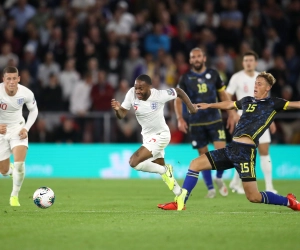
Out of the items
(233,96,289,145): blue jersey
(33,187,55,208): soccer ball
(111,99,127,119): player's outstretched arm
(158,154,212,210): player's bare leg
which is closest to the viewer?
(233,96,289,145): blue jersey

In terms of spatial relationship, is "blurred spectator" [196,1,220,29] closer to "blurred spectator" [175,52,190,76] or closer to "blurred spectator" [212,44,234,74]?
"blurred spectator" [212,44,234,74]

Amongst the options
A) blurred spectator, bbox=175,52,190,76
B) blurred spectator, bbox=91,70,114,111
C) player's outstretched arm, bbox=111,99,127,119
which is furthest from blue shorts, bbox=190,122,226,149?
blurred spectator, bbox=175,52,190,76

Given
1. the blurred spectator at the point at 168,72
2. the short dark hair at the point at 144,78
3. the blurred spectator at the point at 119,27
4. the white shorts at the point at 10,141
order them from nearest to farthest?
the short dark hair at the point at 144,78 → the white shorts at the point at 10,141 → the blurred spectator at the point at 168,72 → the blurred spectator at the point at 119,27

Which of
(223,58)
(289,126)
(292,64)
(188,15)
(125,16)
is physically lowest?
(289,126)

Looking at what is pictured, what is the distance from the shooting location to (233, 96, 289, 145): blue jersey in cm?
1045

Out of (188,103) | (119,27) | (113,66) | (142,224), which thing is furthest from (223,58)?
(142,224)

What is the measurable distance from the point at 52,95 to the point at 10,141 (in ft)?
27.5

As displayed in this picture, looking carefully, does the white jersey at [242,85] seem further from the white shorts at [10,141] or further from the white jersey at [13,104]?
the white shorts at [10,141]

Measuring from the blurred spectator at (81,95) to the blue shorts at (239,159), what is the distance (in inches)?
400

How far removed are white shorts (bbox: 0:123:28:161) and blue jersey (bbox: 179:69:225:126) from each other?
341cm

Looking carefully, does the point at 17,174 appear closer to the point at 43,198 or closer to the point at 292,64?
the point at 43,198

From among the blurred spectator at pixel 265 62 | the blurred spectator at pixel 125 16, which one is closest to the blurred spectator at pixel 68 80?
the blurred spectator at pixel 125 16

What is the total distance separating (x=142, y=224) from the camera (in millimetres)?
9211

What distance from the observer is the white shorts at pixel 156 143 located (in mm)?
11727
